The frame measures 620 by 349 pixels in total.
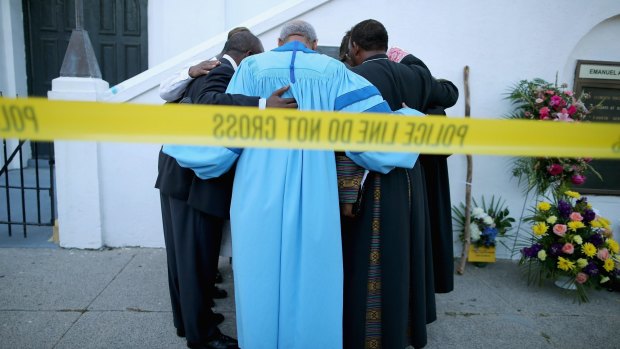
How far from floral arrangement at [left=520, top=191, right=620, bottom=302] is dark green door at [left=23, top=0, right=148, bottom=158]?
5797 millimetres

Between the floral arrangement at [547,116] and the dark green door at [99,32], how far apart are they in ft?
17.3

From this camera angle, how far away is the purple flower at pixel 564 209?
11.9ft

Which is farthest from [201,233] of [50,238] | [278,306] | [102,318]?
[50,238]

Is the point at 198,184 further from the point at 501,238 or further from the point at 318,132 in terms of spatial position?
the point at 501,238

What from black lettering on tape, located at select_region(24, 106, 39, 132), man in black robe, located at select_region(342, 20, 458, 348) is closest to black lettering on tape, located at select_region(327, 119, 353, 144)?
man in black robe, located at select_region(342, 20, 458, 348)

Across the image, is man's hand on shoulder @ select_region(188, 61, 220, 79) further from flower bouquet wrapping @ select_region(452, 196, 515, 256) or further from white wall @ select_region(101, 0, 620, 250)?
flower bouquet wrapping @ select_region(452, 196, 515, 256)

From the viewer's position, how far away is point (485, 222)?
4004 millimetres

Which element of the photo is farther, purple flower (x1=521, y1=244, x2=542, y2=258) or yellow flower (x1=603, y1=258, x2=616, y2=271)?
purple flower (x1=521, y1=244, x2=542, y2=258)

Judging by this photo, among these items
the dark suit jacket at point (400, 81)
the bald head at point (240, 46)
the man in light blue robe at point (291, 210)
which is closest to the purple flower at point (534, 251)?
the dark suit jacket at point (400, 81)

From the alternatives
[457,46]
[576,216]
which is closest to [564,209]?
[576,216]

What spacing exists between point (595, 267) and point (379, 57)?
267 cm

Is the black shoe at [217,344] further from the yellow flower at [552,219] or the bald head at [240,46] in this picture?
the yellow flower at [552,219]

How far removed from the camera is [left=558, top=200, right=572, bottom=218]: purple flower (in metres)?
3.62

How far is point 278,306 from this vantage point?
210cm
